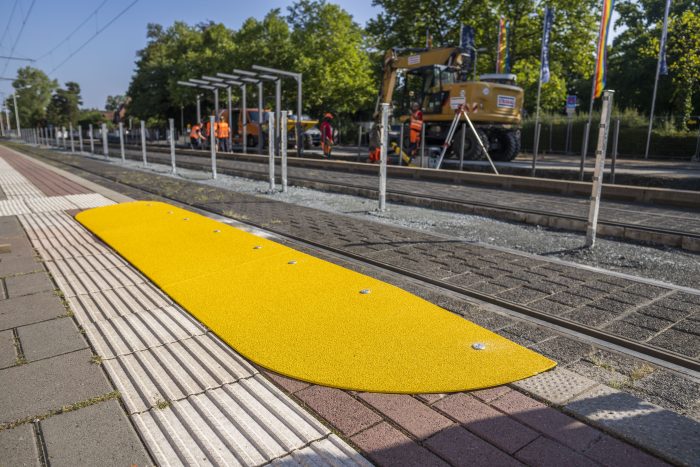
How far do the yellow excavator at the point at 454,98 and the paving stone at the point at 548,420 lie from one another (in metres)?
15.5

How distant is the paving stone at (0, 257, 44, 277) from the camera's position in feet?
14.5

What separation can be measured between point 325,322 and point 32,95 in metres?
141

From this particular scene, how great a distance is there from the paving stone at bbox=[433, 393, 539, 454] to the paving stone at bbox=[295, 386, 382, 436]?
1.13 ft

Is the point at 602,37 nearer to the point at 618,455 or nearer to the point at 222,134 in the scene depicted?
the point at 618,455

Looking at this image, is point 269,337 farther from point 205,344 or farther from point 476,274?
point 476,274

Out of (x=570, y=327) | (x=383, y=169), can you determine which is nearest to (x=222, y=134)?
(x=383, y=169)

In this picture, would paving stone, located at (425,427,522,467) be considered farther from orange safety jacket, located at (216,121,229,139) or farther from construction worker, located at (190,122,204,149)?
construction worker, located at (190,122,204,149)

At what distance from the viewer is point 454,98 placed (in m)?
17.2

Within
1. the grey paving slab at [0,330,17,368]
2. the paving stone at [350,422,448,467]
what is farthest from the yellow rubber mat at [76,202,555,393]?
the grey paving slab at [0,330,17,368]

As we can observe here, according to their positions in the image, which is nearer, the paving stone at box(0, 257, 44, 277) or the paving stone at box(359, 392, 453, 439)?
the paving stone at box(359, 392, 453, 439)

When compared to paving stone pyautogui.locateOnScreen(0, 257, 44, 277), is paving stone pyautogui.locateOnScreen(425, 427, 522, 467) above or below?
below

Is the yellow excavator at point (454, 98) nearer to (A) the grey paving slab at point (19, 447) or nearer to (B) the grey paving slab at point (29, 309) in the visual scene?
(B) the grey paving slab at point (29, 309)

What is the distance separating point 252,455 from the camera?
1964mm

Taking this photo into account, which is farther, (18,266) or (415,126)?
(415,126)
